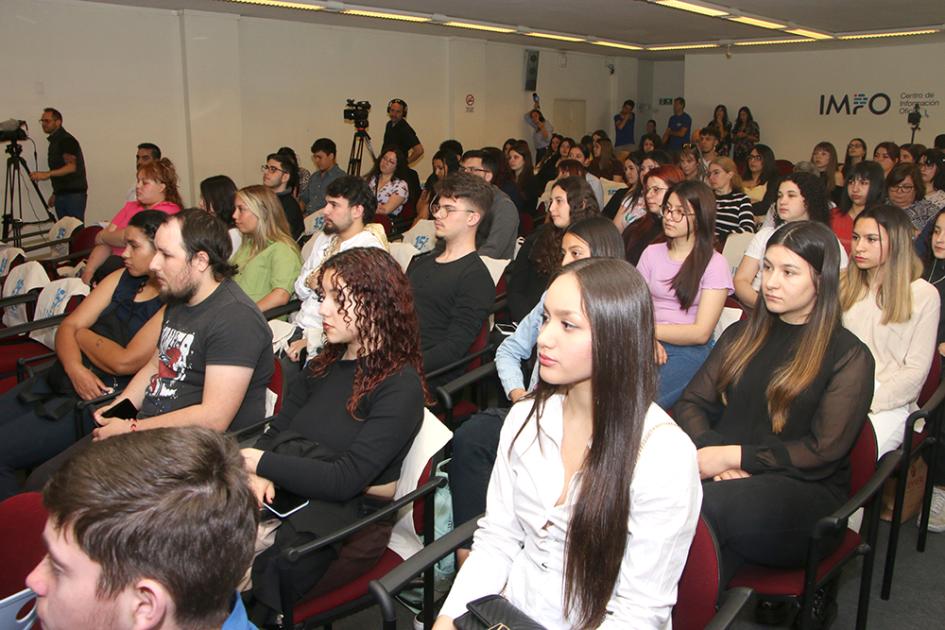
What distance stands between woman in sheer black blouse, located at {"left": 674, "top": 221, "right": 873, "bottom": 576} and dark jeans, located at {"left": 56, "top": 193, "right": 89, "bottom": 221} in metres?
7.03

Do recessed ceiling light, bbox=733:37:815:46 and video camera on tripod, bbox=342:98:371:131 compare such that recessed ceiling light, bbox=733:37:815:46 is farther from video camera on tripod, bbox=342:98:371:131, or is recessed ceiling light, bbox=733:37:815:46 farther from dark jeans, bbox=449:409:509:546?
dark jeans, bbox=449:409:509:546

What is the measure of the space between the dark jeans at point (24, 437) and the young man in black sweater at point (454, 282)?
4.43 ft

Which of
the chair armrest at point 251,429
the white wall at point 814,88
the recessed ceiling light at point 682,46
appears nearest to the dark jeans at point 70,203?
the chair armrest at point 251,429

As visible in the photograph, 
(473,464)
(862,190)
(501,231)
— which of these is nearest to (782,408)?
(473,464)

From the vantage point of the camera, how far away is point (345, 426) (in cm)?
214

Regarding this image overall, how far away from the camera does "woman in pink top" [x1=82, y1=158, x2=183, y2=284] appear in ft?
14.5

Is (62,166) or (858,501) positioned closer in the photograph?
(858,501)

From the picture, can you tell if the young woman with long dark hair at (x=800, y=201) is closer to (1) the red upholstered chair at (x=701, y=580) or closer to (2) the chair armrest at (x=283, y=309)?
(2) the chair armrest at (x=283, y=309)

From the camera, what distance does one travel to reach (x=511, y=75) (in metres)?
12.9

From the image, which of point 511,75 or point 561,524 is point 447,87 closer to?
point 511,75

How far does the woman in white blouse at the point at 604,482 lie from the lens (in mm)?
1457

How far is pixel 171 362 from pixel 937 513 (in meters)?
2.89

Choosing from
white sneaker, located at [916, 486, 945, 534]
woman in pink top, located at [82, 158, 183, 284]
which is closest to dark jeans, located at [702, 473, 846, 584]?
white sneaker, located at [916, 486, 945, 534]

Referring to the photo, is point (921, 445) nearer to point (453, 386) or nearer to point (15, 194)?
point (453, 386)
